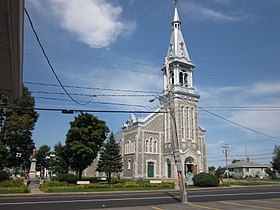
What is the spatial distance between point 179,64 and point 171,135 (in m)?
13.4

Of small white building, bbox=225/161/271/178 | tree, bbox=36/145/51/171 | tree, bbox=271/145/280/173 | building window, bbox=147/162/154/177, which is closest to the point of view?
building window, bbox=147/162/154/177

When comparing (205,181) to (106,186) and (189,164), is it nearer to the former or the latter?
(189,164)

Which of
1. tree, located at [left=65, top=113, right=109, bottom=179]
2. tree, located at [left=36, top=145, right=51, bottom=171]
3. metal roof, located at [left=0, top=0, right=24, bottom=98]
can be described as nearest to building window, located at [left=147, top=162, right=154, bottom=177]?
tree, located at [left=65, top=113, right=109, bottom=179]

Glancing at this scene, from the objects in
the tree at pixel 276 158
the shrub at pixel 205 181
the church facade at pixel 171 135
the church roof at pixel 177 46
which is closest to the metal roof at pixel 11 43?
the shrub at pixel 205 181

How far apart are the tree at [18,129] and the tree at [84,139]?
8.72m

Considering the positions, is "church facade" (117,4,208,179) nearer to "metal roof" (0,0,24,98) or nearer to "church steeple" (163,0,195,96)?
"church steeple" (163,0,195,96)

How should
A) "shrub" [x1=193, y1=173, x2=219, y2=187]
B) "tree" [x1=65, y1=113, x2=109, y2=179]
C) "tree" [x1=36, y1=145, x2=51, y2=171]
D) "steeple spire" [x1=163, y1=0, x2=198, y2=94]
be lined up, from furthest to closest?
"tree" [x1=36, y1=145, x2=51, y2=171], "steeple spire" [x1=163, y1=0, x2=198, y2=94], "tree" [x1=65, y1=113, x2=109, y2=179], "shrub" [x1=193, y1=173, x2=219, y2=187]

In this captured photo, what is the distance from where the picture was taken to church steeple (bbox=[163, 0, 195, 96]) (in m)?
49.0

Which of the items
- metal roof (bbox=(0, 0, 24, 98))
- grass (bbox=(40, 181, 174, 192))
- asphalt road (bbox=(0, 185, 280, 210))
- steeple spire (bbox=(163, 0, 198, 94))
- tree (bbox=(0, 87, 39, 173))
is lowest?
grass (bbox=(40, 181, 174, 192))

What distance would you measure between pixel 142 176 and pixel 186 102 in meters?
15.5

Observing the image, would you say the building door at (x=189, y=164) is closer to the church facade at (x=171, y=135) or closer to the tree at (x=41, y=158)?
the church facade at (x=171, y=135)

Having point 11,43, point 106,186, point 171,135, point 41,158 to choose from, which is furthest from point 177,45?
point 41,158

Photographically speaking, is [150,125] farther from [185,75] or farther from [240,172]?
[240,172]

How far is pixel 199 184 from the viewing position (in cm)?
3550
